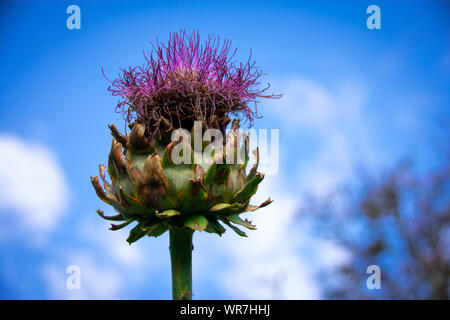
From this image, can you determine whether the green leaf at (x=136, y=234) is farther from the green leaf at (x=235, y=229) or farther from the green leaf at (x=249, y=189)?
the green leaf at (x=249, y=189)

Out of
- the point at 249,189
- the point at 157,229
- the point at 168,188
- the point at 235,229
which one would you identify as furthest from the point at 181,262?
the point at 249,189

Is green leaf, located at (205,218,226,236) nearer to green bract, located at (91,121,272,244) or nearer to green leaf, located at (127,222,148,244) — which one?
green bract, located at (91,121,272,244)

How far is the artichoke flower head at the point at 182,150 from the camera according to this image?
2721 mm

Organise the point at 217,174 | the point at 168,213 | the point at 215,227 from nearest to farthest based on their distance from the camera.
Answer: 1. the point at 168,213
2. the point at 217,174
3. the point at 215,227

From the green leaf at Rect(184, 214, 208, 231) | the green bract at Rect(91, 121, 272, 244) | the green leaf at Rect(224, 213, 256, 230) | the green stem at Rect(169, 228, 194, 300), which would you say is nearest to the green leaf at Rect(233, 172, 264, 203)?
the green bract at Rect(91, 121, 272, 244)

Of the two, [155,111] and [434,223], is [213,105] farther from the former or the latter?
[434,223]

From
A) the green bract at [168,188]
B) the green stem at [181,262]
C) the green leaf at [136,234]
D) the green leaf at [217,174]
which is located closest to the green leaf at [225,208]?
the green bract at [168,188]

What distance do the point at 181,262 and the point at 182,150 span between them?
81 centimetres

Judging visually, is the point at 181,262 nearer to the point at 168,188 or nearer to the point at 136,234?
the point at 136,234

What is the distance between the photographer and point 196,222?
2.73 metres

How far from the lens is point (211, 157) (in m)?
2.89

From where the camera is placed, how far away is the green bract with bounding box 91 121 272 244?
2.70m
